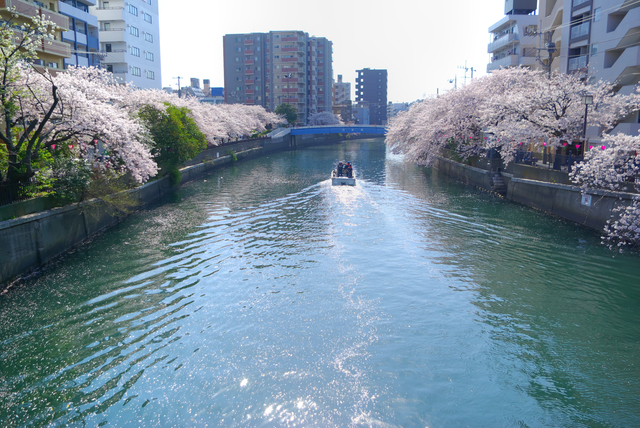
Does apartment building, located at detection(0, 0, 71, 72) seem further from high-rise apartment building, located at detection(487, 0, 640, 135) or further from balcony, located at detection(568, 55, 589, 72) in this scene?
balcony, located at detection(568, 55, 589, 72)

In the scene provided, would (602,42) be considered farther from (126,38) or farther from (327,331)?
(126,38)

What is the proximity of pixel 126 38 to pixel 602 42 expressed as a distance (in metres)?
54.0

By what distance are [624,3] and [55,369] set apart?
4357 cm

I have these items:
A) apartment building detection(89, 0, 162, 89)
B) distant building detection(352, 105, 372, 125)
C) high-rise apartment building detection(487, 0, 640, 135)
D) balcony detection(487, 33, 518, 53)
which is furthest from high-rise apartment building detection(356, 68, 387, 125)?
high-rise apartment building detection(487, 0, 640, 135)

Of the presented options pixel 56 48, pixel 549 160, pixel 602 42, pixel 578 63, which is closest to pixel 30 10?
pixel 56 48

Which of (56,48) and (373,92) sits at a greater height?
(373,92)

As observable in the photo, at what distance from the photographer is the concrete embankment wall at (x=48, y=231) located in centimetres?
1678

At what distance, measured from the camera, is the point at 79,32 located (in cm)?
4756

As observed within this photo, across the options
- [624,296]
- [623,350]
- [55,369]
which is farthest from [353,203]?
[55,369]

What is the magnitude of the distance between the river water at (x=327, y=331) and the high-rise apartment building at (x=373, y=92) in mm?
175690

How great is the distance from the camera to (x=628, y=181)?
22078mm

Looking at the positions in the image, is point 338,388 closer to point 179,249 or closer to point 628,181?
point 179,249

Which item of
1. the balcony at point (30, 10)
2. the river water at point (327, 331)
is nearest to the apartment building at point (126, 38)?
the balcony at point (30, 10)

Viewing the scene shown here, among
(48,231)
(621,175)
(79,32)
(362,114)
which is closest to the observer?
(48,231)
